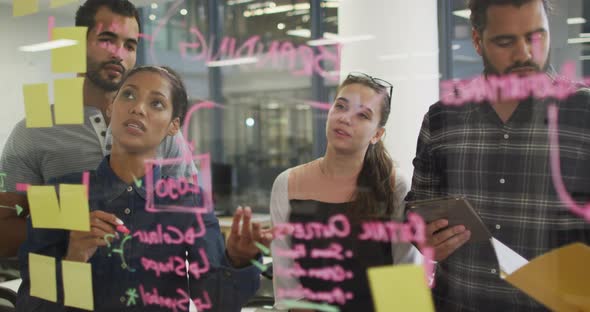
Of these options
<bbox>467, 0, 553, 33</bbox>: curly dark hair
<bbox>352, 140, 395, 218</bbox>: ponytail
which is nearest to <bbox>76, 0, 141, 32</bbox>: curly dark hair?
<bbox>352, 140, 395, 218</bbox>: ponytail

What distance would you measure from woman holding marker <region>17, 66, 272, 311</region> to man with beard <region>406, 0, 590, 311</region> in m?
0.45

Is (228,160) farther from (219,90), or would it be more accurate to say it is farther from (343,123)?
(343,123)

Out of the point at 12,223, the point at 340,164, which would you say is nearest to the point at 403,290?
the point at 340,164

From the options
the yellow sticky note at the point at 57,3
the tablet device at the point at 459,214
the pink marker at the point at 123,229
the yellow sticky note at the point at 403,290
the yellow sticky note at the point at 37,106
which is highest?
the yellow sticky note at the point at 57,3

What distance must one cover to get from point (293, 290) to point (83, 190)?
70cm

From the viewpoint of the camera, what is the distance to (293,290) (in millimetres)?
1202

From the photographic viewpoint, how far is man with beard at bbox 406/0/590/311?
95 cm

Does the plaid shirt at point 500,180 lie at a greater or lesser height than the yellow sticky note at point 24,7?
lesser

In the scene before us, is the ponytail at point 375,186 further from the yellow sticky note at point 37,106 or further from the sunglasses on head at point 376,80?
the yellow sticky note at point 37,106

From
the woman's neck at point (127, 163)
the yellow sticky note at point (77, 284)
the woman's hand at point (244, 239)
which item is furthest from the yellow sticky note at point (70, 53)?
the woman's hand at point (244, 239)

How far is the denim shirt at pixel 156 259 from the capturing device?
1368 millimetres

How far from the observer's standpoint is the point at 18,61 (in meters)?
1.76

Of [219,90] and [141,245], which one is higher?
[219,90]

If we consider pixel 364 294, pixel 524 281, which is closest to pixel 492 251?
pixel 524 281
